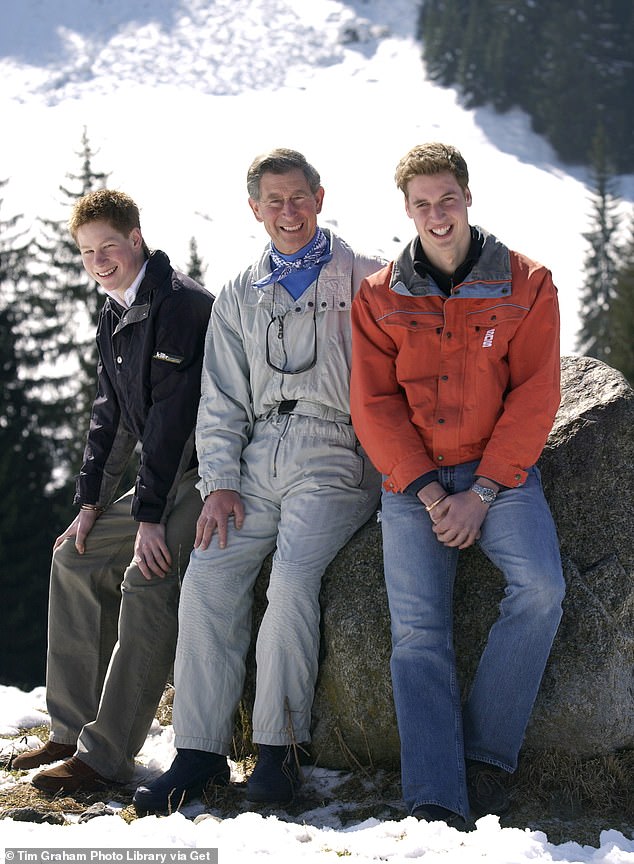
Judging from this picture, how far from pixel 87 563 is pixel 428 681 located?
199 cm

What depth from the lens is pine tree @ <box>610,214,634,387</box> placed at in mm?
36656

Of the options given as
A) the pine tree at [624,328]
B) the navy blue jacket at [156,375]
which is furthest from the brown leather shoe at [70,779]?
the pine tree at [624,328]

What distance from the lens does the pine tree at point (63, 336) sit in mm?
31672

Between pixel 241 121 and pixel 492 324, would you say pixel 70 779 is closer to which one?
pixel 492 324

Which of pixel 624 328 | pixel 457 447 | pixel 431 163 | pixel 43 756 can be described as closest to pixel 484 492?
pixel 457 447

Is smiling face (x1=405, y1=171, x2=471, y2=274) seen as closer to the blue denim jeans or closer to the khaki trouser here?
the blue denim jeans

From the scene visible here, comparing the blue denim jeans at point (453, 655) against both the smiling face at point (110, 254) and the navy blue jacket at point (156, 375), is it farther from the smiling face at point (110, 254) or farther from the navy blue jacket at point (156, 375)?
the smiling face at point (110, 254)

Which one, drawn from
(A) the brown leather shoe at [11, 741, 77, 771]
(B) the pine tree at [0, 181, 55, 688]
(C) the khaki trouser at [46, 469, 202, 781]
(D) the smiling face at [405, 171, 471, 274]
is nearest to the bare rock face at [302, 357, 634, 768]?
(C) the khaki trouser at [46, 469, 202, 781]

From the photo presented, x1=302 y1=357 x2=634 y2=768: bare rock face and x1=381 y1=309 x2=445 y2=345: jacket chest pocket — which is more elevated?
x1=381 y1=309 x2=445 y2=345: jacket chest pocket

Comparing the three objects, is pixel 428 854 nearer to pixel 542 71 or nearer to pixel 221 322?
pixel 221 322

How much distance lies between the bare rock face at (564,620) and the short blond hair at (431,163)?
4.51 feet

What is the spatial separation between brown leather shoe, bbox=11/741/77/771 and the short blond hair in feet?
10.2

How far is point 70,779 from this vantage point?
4.71m

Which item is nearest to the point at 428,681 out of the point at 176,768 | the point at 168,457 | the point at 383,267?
the point at 176,768
